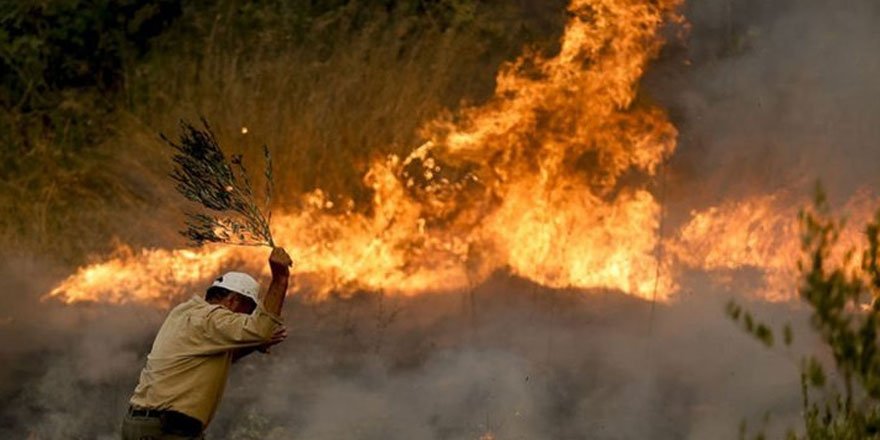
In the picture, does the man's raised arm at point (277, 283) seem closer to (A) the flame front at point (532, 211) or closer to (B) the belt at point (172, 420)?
(B) the belt at point (172, 420)

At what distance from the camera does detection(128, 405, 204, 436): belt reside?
7.25m

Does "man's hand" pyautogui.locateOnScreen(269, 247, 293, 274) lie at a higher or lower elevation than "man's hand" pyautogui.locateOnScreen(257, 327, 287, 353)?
higher

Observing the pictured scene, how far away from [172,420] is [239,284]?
0.83m

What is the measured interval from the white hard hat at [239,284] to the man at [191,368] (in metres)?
0.23

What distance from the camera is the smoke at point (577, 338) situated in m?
11.9

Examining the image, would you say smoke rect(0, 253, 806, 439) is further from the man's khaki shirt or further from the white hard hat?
the man's khaki shirt

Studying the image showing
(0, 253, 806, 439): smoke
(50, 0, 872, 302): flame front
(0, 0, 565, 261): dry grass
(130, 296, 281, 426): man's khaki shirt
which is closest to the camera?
(130, 296, 281, 426): man's khaki shirt

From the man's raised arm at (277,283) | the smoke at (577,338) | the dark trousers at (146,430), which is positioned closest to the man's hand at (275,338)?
the man's raised arm at (277,283)

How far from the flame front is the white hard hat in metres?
6.74

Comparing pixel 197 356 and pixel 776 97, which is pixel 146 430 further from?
pixel 776 97

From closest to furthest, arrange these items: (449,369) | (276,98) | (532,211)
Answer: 1. (449,369)
2. (532,211)
3. (276,98)

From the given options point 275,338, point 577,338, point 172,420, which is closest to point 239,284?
point 275,338

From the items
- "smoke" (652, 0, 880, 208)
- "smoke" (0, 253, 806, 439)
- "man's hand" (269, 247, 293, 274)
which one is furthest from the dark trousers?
"smoke" (652, 0, 880, 208)

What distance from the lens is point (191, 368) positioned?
7.29 meters
